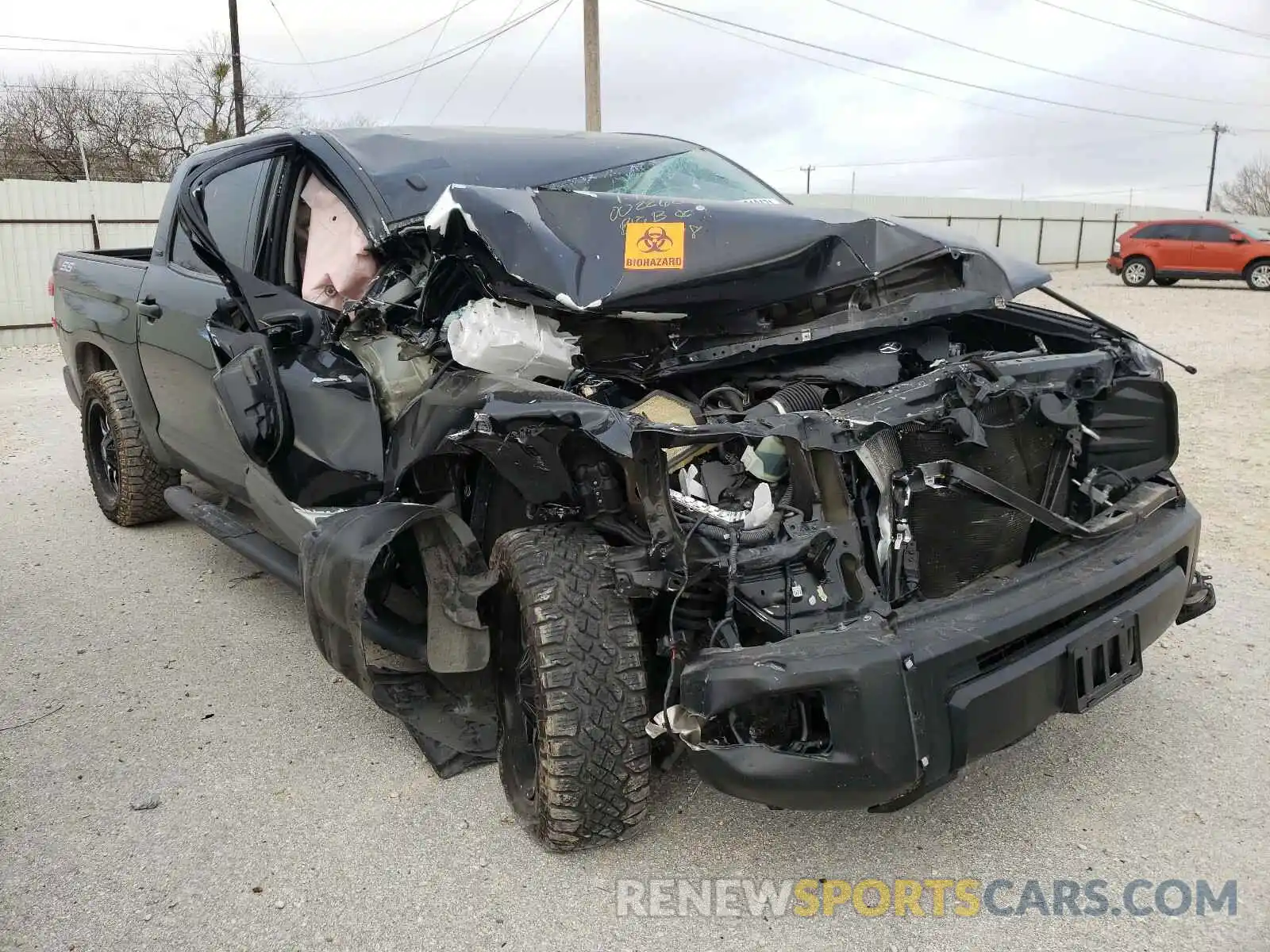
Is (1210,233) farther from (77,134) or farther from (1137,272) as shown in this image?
(77,134)

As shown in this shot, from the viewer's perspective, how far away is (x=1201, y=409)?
314 inches

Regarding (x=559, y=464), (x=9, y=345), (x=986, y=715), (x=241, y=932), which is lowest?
(x=9, y=345)

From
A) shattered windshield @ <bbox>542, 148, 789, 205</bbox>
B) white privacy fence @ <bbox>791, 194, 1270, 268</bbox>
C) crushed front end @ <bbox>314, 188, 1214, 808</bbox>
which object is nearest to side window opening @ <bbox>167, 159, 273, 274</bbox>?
crushed front end @ <bbox>314, 188, 1214, 808</bbox>

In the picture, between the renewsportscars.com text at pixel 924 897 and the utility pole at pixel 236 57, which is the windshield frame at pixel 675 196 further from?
the utility pole at pixel 236 57

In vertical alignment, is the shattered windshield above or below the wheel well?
above

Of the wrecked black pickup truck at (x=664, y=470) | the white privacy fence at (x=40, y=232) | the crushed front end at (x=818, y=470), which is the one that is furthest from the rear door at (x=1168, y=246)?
the crushed front end at (x=818, y=470)

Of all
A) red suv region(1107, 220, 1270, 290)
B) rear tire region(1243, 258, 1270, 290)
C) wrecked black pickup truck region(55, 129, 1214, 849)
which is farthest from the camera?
red suv region(1107, 220, 1270, 290)

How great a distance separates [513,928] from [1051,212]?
34.0m

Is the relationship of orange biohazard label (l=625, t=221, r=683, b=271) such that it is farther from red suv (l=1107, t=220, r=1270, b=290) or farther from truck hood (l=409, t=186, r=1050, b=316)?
red suv (l=1107, t=220, r=1270, b=290)

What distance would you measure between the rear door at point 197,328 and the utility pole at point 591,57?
1080 centimetres

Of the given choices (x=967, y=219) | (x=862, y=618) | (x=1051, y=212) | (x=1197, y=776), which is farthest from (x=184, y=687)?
(x=1051, y=212)

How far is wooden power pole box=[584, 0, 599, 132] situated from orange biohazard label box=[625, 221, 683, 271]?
12282mm

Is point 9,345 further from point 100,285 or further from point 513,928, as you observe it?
point 513,928

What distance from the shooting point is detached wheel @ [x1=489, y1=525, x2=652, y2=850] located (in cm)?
240
